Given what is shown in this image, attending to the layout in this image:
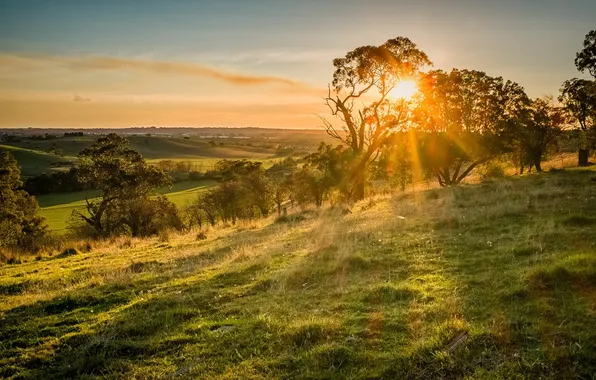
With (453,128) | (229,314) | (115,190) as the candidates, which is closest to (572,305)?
(229,314)

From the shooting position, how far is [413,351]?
6.06 m

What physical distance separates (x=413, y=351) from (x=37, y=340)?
7308 mm

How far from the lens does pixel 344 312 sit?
8.11 metres

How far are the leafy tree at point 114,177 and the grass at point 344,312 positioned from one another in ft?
108

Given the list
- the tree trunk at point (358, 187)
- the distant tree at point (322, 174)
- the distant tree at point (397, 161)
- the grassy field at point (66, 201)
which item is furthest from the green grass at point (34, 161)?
the tree trunk at point (358, 187)

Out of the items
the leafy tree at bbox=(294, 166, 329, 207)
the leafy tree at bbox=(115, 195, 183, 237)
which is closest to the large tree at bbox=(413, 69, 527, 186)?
the leafy tree at bbox=(294, 166, 329, 207)

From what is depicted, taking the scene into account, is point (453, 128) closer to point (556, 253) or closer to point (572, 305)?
point (556, 253)

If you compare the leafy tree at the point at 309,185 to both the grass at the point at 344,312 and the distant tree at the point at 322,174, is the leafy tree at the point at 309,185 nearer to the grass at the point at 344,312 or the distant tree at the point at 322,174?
the distant tree at the point at 322,174

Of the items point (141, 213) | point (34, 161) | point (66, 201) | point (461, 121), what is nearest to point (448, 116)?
point (461, 121)

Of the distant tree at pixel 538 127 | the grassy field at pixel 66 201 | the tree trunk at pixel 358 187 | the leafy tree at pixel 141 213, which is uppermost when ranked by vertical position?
the distant tree at pixel 538 127

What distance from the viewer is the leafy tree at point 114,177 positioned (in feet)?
151

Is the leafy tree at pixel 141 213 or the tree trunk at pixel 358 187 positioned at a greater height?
the tree trunk at pixel 358 187

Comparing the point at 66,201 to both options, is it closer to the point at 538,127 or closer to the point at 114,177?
the point at 114,177

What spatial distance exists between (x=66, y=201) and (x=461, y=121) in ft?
290
